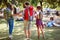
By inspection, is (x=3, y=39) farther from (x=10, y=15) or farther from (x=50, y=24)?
(x=50, y=24)

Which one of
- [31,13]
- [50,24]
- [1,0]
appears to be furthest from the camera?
[1,0]

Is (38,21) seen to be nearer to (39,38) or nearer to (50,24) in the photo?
(39,38)

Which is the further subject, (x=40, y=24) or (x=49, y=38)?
(x=49, y=38)

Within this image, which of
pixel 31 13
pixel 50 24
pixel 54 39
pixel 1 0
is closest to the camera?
pixel 31 13

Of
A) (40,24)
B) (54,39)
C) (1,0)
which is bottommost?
(54,39)

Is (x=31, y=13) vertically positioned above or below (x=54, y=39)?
above

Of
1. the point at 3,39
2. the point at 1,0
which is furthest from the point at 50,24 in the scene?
the point at 3,39

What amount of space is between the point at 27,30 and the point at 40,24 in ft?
2.03

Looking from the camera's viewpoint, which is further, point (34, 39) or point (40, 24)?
point (34, 39)

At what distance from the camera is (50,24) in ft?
50.0

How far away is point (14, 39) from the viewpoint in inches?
399

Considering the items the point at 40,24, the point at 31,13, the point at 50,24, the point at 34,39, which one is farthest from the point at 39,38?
the point at 50,24

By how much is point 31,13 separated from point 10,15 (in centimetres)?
96

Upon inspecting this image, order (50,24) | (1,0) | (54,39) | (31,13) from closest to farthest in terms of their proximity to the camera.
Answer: (31,13), (54,39), (50,24), (1,0)
